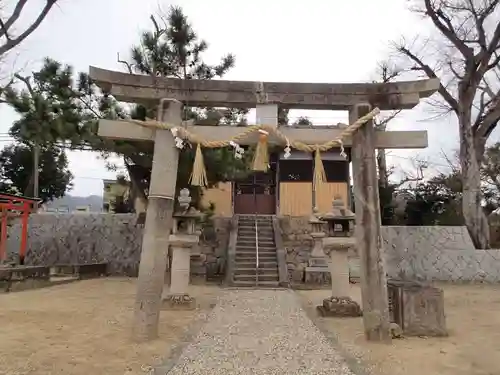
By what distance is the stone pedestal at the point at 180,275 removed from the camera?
8195 mm

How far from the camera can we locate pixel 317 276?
1302cm

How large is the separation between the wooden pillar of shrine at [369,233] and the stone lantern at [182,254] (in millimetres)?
4141

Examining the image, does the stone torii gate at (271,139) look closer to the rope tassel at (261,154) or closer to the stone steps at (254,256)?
the rope tassel at (261,154)

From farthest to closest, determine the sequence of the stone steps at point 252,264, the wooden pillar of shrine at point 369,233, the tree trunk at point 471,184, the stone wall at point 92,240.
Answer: the stone wall at point 92,240
the tree trunk at point 471,184
the stone steps at point 252,264
the wooden pillar of shrine at point 369,233

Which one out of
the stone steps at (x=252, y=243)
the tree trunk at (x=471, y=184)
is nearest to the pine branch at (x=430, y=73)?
the tree trunk at (x=471, y=184)

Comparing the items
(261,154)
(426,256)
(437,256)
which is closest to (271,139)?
(261,154)

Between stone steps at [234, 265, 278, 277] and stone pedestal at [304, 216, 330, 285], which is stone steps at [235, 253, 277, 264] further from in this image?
stone pedestal at [304, 216, 330, 285]

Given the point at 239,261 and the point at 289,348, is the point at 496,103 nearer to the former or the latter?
the point at 239,261

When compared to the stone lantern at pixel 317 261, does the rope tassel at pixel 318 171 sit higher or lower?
higher

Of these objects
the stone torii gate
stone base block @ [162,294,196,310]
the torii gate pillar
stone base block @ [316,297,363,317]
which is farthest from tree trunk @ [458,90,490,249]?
the torii gate pillar

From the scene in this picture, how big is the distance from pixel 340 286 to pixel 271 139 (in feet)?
12.5

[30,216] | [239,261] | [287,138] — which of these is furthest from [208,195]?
[287,138]

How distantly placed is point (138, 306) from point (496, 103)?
15495mm

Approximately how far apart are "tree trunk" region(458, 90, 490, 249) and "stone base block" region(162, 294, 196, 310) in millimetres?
11348
